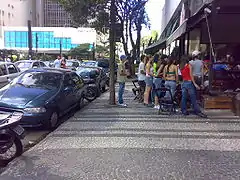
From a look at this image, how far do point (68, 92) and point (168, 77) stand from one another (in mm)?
2926

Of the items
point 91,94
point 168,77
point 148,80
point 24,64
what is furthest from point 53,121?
point 24,64

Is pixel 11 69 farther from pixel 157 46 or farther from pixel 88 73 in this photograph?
pixel 157 46

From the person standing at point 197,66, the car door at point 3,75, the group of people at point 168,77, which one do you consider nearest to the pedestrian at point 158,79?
the group of people at point 168,77

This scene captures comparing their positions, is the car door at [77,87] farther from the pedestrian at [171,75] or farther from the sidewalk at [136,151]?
the pedestrian at [171,75]

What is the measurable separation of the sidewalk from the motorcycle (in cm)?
26

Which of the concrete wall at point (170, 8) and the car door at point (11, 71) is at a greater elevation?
the concrete wall at point (170, 8)

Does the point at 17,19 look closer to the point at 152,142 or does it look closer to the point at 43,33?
the point at 43,33

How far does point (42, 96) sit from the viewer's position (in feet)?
30.5

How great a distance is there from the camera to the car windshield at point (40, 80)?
400 inches

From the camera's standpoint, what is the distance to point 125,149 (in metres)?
6.68

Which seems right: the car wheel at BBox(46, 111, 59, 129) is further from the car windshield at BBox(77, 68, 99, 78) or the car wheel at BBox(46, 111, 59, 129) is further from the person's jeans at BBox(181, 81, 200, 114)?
the car windshield at BBox(77, 68, 99, 78)

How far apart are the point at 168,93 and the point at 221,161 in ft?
16.9

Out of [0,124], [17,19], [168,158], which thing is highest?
[17,19]

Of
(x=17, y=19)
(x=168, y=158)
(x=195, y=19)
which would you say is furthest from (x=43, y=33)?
(x=168, y=158)
